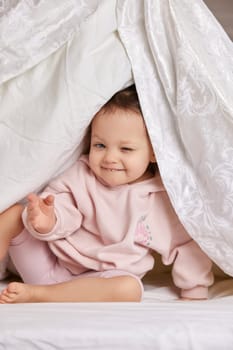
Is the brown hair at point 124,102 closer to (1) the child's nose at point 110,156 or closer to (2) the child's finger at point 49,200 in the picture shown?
(1) the child's nose at point 110,156

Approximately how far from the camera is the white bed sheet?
100 centimetres

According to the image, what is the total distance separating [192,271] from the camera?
1.41m

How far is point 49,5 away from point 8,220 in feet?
1.42

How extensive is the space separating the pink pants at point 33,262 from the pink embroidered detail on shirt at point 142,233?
105 millimetres

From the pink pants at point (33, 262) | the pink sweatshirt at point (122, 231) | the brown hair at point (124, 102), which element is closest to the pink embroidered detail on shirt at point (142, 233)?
the pink sweatshirt at point (122, 231)

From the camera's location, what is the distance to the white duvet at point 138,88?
132 centimetres

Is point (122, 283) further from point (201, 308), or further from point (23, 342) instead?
point (23, 342)

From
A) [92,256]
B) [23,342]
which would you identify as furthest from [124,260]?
[23,342]

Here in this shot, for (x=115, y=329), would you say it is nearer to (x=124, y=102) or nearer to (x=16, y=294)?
(x=16, y=294)

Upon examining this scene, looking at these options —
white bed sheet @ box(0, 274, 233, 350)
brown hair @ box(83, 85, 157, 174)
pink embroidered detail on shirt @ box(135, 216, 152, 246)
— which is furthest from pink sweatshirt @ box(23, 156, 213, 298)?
white bed sheet @ box(0, 274, 233, 350)

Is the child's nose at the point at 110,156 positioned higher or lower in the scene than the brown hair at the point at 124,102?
lower

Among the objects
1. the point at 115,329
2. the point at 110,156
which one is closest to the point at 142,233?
the point at 110,156

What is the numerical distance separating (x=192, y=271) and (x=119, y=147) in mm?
288

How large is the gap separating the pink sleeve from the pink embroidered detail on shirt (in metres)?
0.07
